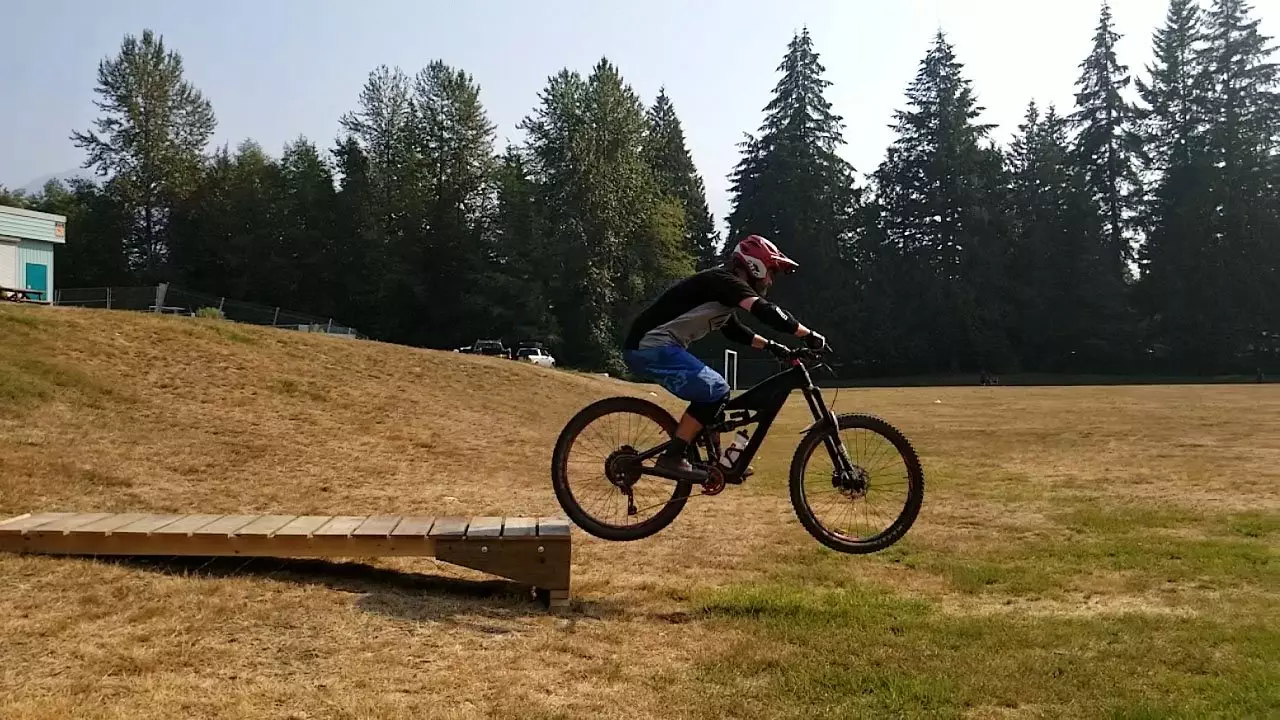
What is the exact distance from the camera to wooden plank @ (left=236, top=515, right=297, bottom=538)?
5584mm

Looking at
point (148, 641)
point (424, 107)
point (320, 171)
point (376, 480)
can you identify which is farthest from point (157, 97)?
point (148, 641)

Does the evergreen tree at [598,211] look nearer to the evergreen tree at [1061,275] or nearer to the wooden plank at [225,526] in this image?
the evergreen tree at [1061,275]

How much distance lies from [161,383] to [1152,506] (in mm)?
14324

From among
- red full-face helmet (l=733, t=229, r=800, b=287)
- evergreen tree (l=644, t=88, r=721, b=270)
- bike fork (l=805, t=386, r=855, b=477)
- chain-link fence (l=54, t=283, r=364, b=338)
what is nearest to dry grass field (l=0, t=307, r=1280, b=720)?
bike fork (l=805, t=386, r=855, b=477)

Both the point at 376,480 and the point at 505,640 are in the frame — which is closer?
the point at 505,640

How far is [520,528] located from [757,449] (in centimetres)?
169

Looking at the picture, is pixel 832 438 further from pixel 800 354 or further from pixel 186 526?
pixel 186 526

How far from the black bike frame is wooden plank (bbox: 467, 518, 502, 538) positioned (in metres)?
1.15

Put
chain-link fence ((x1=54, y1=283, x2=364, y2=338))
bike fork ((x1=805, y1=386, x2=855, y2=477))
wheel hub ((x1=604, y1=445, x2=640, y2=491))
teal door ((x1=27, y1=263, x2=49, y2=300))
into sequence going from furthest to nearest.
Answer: teal door ((x1=27, y1=263, x2=49, y2=300)) → chain-link fence ((x1=54, y1=283, x2=364, y2=338)) → wheel hub ((x1=604, y1=445, x2=640, y2=491)) → bike fork ((x1=805, y1=386, x2=855, y2=477))

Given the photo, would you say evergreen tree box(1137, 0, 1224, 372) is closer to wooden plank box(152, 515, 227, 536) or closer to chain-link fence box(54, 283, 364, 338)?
chain-link fence box(54, 283, 364, 338)

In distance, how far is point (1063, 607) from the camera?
18.6ft

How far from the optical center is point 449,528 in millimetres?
5902

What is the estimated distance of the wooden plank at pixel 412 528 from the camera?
5.64 metres

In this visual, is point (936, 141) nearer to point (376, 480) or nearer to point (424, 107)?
point (424, 107)
